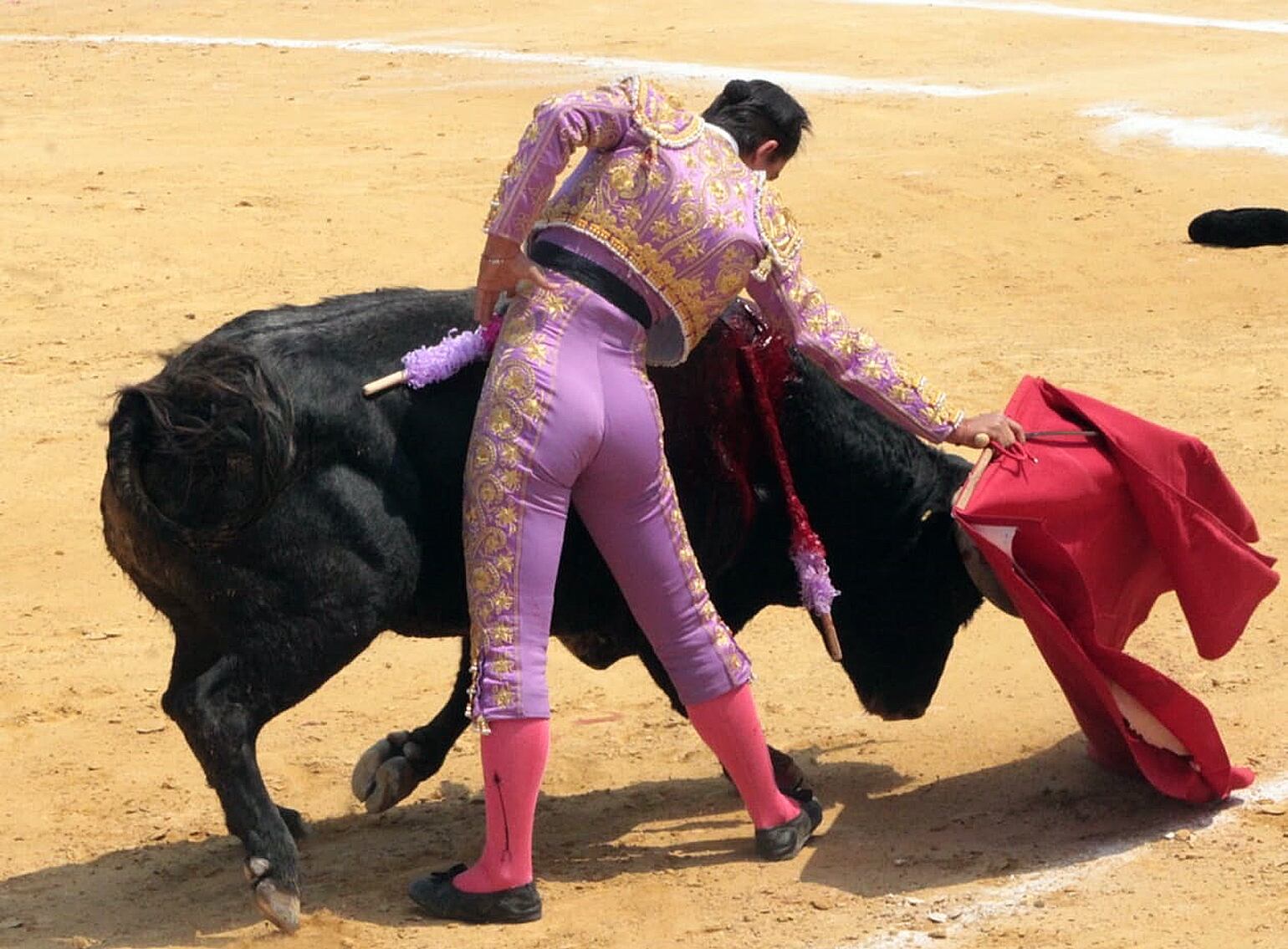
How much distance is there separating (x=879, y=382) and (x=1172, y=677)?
5.76ft

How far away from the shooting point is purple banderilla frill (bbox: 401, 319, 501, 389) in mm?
4387

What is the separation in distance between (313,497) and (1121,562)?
1.84 metres

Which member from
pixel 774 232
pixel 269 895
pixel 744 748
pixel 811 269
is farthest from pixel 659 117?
pixel 811 269

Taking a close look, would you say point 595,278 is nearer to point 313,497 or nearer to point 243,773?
point 313,497

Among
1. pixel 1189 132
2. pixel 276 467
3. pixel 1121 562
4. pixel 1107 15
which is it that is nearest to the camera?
pixel 276 467

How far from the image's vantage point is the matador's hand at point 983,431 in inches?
180

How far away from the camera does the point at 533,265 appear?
13.7ft

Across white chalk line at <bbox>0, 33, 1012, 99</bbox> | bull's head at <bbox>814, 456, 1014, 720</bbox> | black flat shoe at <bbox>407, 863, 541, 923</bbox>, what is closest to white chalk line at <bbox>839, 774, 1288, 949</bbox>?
black flat shoe at <bbox>407, 863, 541, 923</bbox>

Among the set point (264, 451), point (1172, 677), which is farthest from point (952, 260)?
point (264, 451)

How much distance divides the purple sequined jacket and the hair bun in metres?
0.18

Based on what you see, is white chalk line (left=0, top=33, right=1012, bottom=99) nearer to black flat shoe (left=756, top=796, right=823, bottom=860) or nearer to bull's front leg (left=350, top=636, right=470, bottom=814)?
bull's front leg (left=350, top=636, right=470, bottom=814)

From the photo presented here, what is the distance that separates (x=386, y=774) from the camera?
510cm

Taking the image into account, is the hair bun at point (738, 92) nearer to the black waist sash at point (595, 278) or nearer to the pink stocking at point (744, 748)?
the black waist sash at point (595, 278)

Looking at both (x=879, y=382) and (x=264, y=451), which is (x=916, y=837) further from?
(x=264, y=451)
